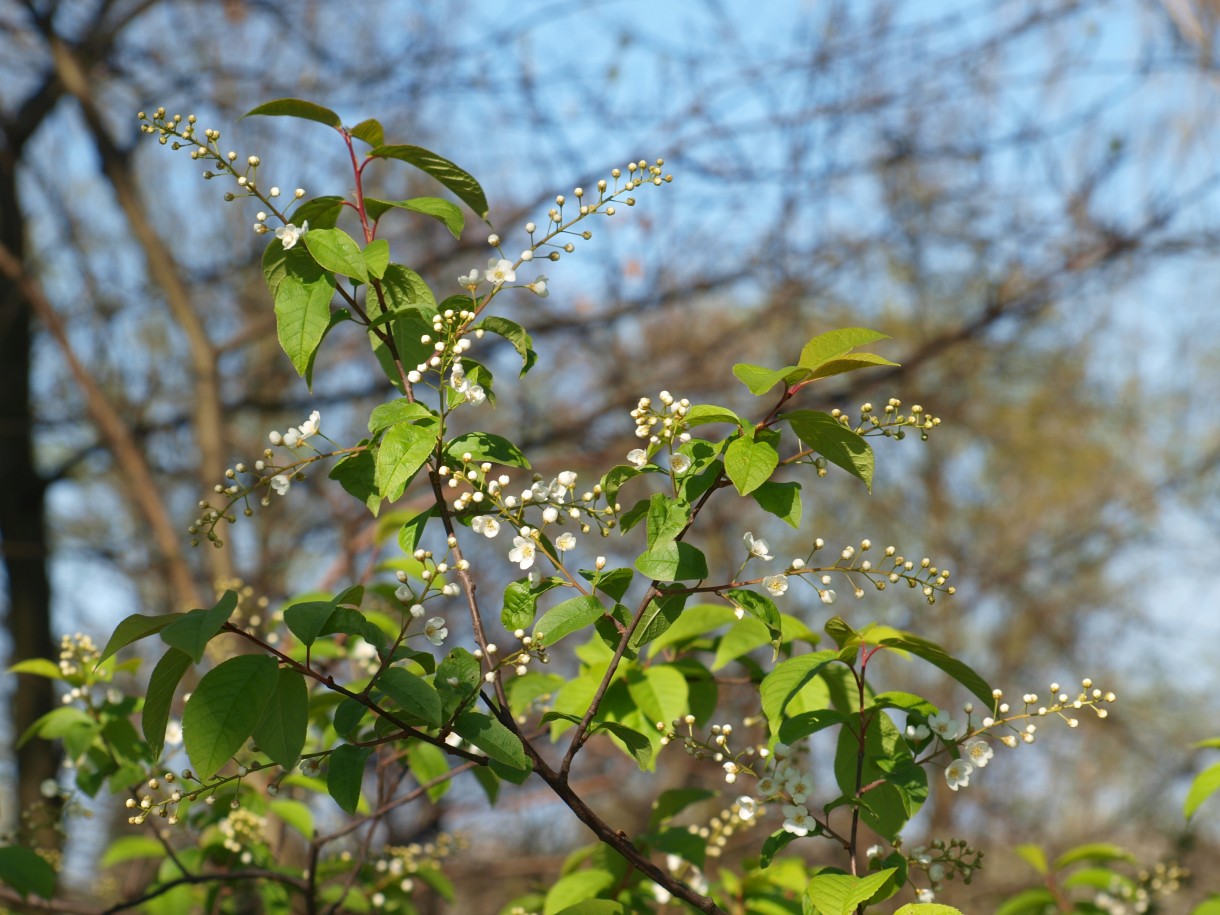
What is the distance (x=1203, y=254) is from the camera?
16.3ft

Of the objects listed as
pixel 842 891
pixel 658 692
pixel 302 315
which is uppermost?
pixel 302 315

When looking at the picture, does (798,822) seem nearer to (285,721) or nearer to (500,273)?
(285,721)

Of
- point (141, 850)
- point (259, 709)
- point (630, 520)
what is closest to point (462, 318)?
point (630, 520)

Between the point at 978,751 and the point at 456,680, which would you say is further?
the point at 978,751

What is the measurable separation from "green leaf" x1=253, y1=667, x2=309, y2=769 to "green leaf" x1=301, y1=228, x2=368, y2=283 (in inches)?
17.3

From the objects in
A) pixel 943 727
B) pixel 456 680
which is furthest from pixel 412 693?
pixel 943 727

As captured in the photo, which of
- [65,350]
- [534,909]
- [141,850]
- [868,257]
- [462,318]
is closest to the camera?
[462,318]

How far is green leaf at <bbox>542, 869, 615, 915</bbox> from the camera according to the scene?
1659 millimetres

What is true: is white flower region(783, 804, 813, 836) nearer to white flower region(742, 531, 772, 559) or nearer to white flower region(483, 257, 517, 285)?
white flower region(742, 531, 772, 559)

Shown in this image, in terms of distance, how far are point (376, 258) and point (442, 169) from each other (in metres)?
0.18

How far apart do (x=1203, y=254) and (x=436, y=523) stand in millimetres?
3734

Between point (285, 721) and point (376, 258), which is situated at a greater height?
point (376, 258)

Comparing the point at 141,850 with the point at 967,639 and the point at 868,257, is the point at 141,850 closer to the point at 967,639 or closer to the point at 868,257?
the point at 868,257

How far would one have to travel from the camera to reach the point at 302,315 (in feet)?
4.28
